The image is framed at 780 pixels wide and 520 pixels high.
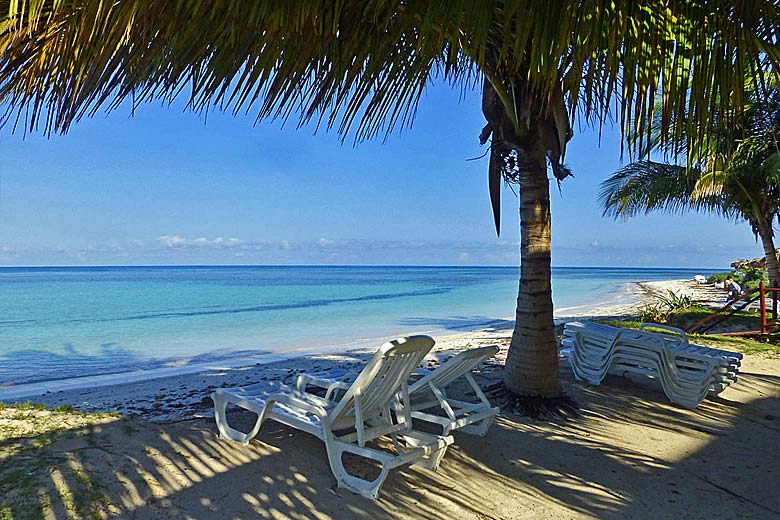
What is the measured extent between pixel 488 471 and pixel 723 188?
37.4 feet

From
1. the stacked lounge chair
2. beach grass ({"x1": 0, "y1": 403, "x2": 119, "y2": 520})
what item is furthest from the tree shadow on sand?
the stacked lounge chair

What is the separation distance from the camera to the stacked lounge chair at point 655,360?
Result: 504 centimetres

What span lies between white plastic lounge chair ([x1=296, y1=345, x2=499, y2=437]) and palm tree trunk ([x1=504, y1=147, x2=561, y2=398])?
80cm

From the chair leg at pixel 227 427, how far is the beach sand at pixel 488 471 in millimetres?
79

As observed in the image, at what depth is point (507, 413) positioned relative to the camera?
463 cm

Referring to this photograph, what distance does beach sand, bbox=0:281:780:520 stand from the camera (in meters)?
2.99

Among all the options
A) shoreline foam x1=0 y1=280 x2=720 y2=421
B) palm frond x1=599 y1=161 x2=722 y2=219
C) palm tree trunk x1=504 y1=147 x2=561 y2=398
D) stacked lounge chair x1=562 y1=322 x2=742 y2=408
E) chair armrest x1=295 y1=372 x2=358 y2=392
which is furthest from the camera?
palm frond x1=599 y1=161 x2=722 y2=219

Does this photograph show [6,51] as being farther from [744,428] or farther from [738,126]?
[744,428]

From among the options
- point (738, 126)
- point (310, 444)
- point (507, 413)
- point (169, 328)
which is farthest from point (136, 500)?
point (169, 328)

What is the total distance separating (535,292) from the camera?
4750 millimetres

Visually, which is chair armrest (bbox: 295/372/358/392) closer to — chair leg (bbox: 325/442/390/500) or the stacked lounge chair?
chair leg (bbox: 325/442/390/500)

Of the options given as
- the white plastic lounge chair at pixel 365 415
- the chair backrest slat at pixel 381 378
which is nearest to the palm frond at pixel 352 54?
the chair backrest slat at pixel 381 378

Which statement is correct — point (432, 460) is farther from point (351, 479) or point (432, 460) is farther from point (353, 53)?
point (353, 53)

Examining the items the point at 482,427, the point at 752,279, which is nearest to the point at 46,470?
the point at 482,427
